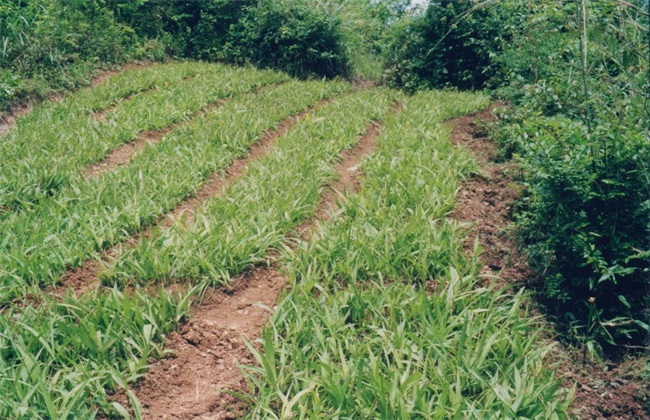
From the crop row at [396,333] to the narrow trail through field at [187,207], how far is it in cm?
105

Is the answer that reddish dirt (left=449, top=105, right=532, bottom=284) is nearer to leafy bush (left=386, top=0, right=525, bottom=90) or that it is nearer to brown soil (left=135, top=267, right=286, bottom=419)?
brown soil (left=135, top=267, right=286, bottom=419)

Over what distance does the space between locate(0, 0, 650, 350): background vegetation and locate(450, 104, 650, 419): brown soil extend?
123mm

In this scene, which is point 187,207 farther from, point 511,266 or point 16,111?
point 16,111

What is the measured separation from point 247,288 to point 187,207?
127 cm

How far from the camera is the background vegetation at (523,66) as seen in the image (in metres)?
2.71

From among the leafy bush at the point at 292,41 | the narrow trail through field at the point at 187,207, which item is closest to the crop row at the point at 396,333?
the narrow trail through field at the point at 187,207

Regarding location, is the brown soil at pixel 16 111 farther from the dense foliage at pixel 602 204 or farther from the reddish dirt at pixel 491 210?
the dense foliage at pixel 602 204

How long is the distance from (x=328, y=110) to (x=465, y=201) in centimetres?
334

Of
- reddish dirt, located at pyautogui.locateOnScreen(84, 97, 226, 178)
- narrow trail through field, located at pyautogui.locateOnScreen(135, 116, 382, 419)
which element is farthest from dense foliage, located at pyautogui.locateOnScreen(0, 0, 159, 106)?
narrow trail through field, located at pyautogui.locateOnScreen(135, 116, 382, 419)

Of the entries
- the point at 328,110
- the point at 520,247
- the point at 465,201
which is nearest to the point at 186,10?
the point at 328,110

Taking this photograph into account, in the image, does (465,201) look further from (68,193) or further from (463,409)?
(68,193)

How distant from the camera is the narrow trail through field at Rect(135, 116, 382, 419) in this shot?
87.4 inches

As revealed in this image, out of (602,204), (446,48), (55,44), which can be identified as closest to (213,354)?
(602,204)

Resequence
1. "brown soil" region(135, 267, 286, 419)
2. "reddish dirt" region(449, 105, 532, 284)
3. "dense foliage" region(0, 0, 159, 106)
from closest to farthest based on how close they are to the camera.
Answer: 1. "brown soil" region(135, 267, 286, 419)
2. "reddish dirt" region(449, 105, 532, 284)
3. "dense foliage" region(0, 0, 159, 106)
